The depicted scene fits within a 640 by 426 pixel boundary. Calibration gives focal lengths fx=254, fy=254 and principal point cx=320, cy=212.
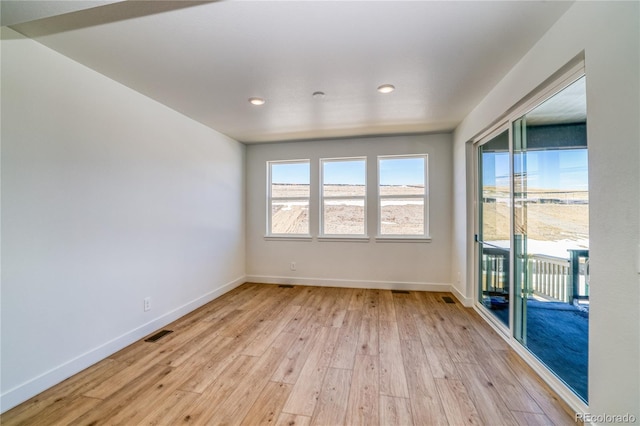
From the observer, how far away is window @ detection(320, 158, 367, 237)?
436cm

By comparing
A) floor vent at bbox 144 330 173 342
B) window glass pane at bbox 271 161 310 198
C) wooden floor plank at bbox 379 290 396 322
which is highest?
window glass pane at bbox 271 161 310 198

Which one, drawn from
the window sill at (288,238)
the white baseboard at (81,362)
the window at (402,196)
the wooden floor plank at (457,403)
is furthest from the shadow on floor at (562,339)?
the white baseboard at (81,362)

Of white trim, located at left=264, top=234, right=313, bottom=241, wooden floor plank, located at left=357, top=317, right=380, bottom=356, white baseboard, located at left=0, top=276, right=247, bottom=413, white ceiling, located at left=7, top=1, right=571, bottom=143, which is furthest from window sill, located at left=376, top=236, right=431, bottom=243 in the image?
white baseboard, located at left=0, top=276, right=247, bottom=413

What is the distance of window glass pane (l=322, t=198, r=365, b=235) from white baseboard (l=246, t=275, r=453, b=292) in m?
0.84

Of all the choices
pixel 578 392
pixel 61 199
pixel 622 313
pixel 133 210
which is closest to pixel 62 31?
pixel 61 199

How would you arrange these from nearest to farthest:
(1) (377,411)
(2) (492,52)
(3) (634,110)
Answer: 1. (3) (634,110)
2. (1) (377,411)
3. (2) (492,52)

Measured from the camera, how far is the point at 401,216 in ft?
13.9

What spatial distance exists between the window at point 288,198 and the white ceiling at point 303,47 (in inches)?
67.2

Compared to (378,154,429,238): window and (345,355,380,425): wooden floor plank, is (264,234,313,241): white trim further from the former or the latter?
(345,355,380,425): wooden floor plank

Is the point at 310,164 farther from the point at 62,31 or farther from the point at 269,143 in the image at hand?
the point at 62,31

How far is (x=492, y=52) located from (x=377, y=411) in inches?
106

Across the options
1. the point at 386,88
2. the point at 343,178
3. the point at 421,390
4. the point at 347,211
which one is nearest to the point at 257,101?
the point at 386,88

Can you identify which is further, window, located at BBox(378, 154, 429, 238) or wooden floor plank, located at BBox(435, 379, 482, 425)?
window, located at BBox(378, 154, 429, 238)

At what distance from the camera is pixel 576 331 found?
1712 mm
